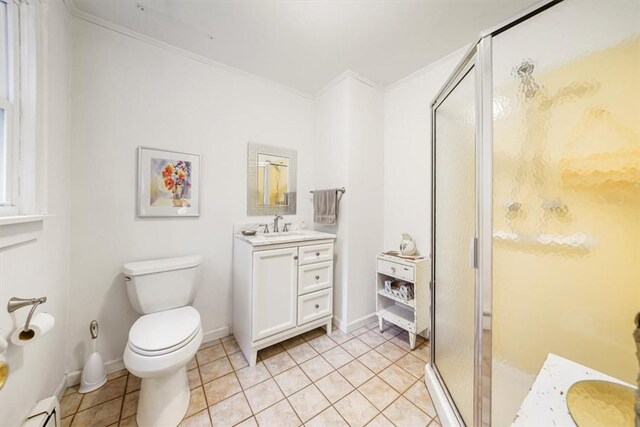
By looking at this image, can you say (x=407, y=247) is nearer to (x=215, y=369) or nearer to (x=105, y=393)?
(x=215, y=369)

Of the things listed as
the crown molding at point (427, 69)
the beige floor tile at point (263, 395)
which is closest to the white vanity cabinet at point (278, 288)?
the beige floor tile at point (263, 395)

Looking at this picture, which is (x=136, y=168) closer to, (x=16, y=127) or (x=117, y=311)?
(x=16, y=127)

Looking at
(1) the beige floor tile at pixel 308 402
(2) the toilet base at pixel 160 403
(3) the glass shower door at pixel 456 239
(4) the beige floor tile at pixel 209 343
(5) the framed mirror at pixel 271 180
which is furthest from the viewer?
(5) the framed mirror at pixel 271 180

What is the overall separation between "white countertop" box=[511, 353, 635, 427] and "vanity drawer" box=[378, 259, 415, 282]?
96 centimetres

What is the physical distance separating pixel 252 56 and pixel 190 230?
58.9 inches

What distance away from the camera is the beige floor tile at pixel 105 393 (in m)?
1.25

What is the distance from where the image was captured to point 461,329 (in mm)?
1097

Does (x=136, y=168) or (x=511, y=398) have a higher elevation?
(x=136, y=168)

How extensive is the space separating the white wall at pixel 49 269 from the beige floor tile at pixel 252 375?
3.05 feet

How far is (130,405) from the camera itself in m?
1.25

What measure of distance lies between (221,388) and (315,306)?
2.72 ft

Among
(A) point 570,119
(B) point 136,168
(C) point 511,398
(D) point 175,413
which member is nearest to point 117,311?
(D) point 175,413

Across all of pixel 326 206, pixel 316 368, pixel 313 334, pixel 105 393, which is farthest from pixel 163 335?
pixel 326 206

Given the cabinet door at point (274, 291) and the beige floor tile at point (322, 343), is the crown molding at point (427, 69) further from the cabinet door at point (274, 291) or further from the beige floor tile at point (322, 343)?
the beige floor tile at point (322, 343)
